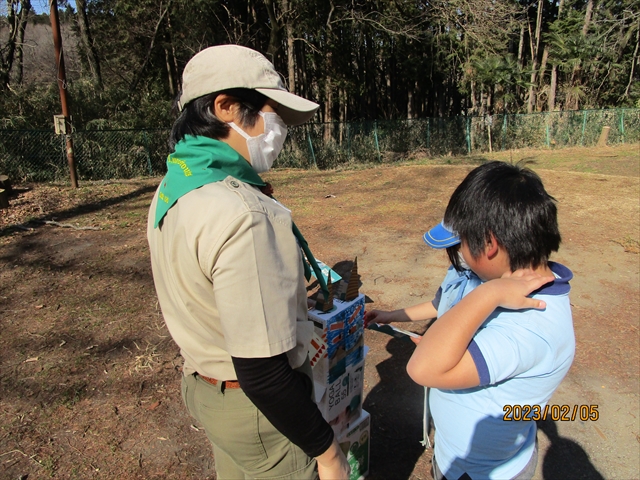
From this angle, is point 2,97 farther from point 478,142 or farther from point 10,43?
point 478,142

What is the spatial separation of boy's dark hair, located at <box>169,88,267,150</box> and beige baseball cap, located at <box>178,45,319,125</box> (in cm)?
2

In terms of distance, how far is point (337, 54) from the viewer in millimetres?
18484

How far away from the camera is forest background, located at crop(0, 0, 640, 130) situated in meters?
15.0

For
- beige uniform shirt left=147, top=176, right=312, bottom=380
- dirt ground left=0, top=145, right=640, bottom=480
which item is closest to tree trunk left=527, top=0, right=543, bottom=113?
dirt ground left=0, top=145, right=640, bottom=480

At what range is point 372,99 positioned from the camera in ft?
74.3

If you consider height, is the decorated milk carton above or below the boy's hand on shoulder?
below

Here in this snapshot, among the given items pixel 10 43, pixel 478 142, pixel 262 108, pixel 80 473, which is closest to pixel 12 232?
pixel 80 473

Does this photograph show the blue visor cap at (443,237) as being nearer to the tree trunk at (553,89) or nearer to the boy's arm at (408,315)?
the boy's arm at (408,315)

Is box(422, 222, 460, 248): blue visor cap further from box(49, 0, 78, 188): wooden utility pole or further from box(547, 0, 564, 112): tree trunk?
box(547, 0, 564, 112): tree trunk

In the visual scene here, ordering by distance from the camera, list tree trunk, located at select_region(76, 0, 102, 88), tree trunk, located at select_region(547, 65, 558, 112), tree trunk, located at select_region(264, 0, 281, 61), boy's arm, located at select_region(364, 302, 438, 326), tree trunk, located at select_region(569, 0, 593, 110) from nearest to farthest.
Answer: boy's arm, located at select_region(364, 302, 438, 326) < tree trunk, located at select_region(264, 0, 281, 61) < tree trunk, located at select_region(76, 0, 102, 88) < tree trunk, located at select_region(569, 0, 593, 110) < tree trunk, located at select_region(547, 65, 558, 112)

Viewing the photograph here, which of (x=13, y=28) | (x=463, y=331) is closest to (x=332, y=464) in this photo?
(x=463, y=331)

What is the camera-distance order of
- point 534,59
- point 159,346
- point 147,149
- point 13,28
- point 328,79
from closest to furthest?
point 159,346 < point 147,149 < point 13,28 < point 328,79 < point 534,59

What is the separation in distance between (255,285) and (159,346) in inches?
122

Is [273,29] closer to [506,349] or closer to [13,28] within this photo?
[13,28]
